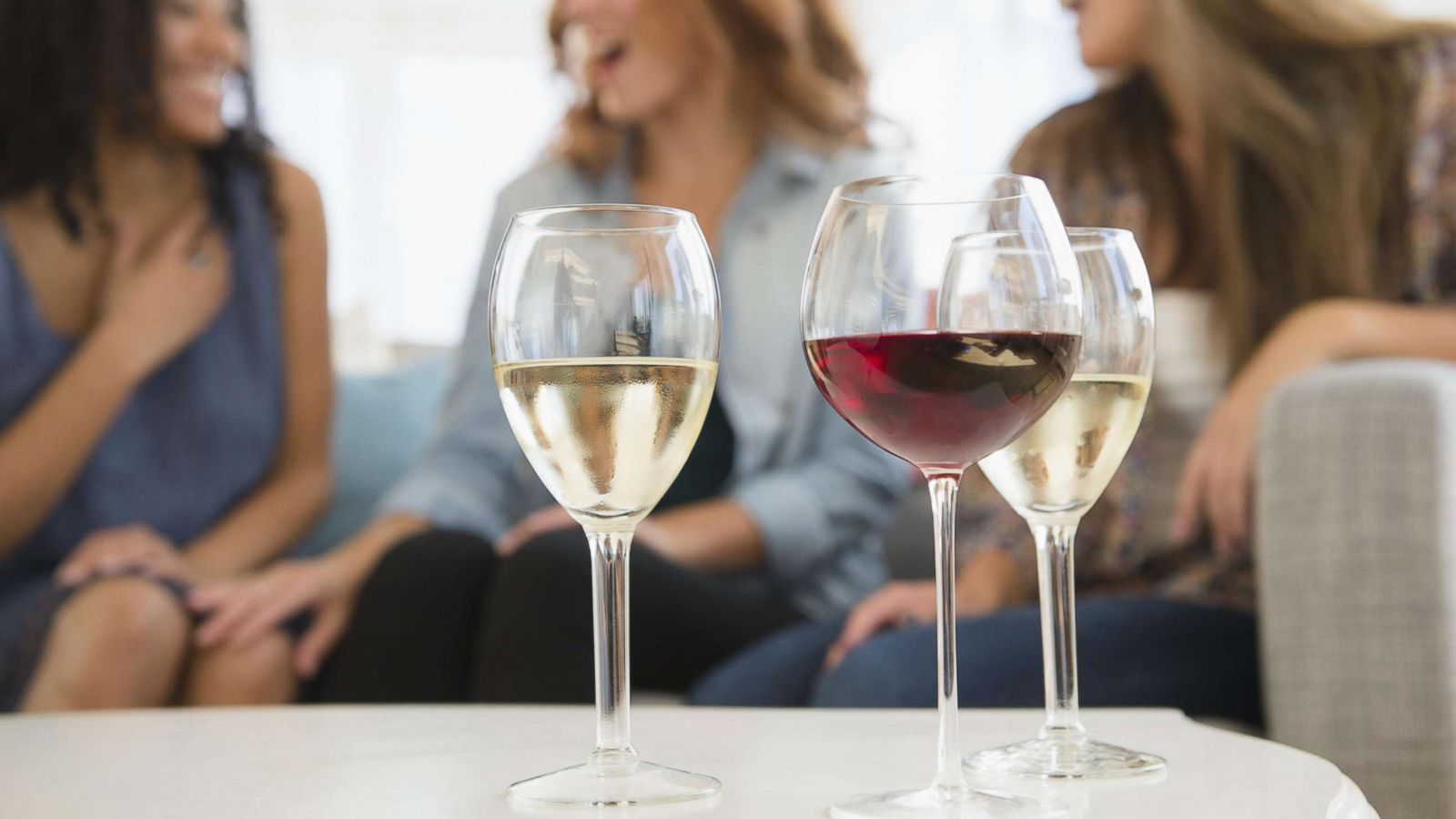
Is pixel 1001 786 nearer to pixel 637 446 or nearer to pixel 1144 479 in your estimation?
pixel 637 446

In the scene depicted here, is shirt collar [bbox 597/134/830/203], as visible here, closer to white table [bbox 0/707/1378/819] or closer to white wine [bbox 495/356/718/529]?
white table [bbox 0/707/1378/819]

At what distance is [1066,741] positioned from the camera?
64cm

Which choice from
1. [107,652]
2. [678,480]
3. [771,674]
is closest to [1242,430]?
[771,674]

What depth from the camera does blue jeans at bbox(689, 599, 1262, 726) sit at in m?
1.18

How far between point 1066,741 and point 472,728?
304 millimetres

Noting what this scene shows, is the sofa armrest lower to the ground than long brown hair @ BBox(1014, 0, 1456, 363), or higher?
lower

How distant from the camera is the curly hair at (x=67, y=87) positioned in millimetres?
1946

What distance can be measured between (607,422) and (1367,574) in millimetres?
781

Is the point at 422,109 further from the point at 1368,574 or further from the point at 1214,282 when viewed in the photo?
the point at 1368,574

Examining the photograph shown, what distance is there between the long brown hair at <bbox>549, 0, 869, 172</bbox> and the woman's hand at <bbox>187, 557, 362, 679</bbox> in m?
0.70

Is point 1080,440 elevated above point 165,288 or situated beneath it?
situated beneath

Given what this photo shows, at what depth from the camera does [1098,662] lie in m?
1.21

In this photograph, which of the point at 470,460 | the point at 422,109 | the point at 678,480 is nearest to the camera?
the point at 678,480

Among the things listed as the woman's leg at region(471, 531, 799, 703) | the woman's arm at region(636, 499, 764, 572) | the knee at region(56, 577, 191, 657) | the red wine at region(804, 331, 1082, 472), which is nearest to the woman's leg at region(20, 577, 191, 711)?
the knee at region(56, 577, 191, 657)
